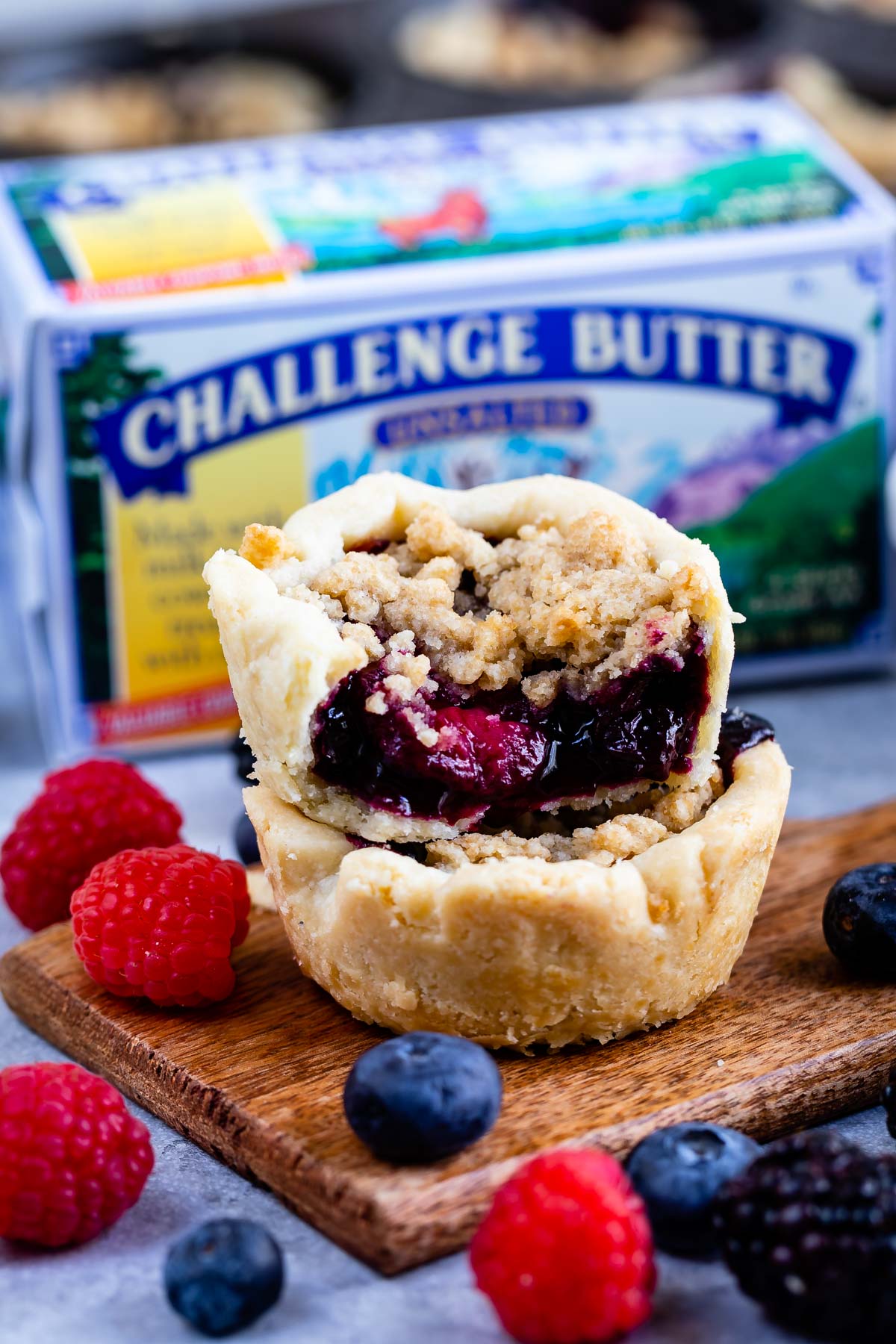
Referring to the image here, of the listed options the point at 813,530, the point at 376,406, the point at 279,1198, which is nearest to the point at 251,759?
the point at 376,406

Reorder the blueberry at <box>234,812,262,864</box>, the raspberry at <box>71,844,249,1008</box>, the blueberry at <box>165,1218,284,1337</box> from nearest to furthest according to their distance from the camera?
1. the blueberry at <box>165,1218,284,1337</box>
2. the raspberry at <box>71,844,249,1008</box>
3. the blueberry at <box>234,812,262,864</box>

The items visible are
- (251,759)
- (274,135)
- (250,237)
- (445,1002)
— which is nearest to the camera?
(445,1002)

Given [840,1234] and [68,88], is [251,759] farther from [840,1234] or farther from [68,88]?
[68,88]

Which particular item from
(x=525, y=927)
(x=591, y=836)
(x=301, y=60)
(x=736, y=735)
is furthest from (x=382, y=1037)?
(x=301, y=60)

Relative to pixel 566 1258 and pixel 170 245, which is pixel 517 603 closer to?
pixel 566 1258

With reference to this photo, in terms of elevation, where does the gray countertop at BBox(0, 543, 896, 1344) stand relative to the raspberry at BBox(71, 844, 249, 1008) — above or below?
below

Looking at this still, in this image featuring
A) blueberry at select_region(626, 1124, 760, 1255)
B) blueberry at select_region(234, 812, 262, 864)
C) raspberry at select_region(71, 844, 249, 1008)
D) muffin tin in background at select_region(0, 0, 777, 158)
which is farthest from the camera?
muffin tin in background at select_region(0, 0, 777, 158)

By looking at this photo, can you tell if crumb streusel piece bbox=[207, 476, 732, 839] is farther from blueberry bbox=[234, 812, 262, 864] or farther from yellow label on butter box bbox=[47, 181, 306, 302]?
yellow label on butter box bbox=[47, 181, 306, 302]

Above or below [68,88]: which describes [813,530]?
below

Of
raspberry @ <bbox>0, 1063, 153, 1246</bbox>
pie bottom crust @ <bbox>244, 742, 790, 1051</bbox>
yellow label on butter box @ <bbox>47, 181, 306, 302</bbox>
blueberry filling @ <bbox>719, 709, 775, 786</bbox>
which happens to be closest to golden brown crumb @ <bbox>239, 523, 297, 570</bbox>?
pie bottom crust @ <bbox>244, 742, 790, 1051</bbox>
